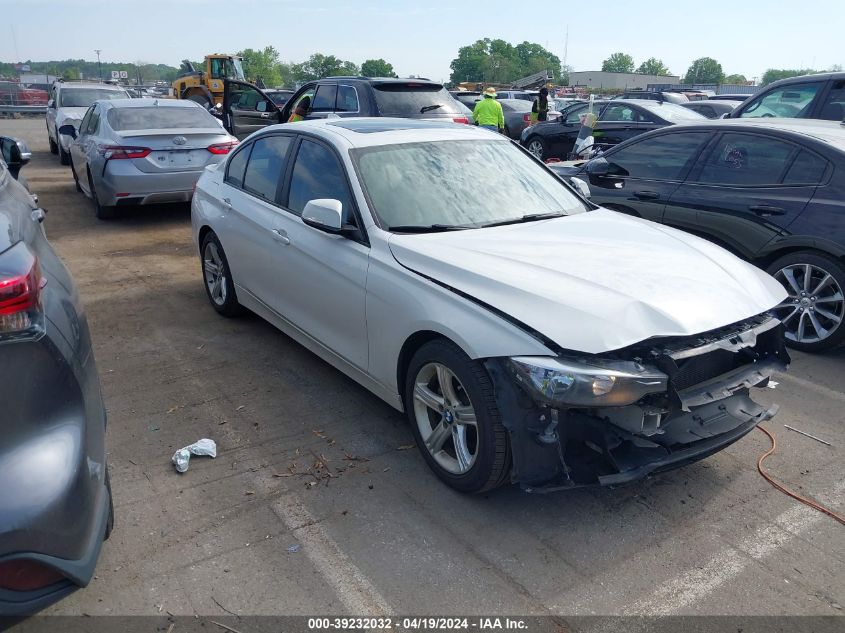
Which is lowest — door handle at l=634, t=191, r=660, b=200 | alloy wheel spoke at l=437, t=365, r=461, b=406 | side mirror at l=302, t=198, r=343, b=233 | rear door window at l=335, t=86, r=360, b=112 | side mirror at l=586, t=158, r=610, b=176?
alloy wheel spoke at l=437, t=365, r=461, b=406

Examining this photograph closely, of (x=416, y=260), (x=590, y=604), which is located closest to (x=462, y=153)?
(x=416, y=260)

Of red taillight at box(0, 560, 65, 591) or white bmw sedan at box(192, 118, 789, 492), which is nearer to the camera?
red taillight at box(0, 560, 65, 591)

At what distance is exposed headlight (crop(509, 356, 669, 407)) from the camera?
113 inches

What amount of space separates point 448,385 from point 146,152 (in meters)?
7.39

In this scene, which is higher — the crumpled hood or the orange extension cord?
the crumpled hood

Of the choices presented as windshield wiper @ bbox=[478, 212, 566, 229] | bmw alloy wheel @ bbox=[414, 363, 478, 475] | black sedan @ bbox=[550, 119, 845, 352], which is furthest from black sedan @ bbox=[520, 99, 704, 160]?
bmw alloy wheel @ bbox=[414, 363, 478, 475]

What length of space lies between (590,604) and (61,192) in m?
12.4

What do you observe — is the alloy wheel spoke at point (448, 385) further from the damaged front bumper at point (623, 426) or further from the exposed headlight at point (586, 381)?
the exposed headlight at point (586, 381)

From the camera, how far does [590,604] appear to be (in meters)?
2.79

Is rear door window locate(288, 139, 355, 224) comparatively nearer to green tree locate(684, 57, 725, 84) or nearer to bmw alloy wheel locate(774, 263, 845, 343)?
bmw alloy wheel locate(774, 263, 845, 343)

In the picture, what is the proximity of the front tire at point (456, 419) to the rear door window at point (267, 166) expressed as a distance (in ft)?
6.82

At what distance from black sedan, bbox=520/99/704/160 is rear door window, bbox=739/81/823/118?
2.48 meters

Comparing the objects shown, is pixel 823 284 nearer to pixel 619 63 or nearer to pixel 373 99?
pixel 373 99

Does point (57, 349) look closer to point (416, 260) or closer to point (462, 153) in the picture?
point (416, 260)
